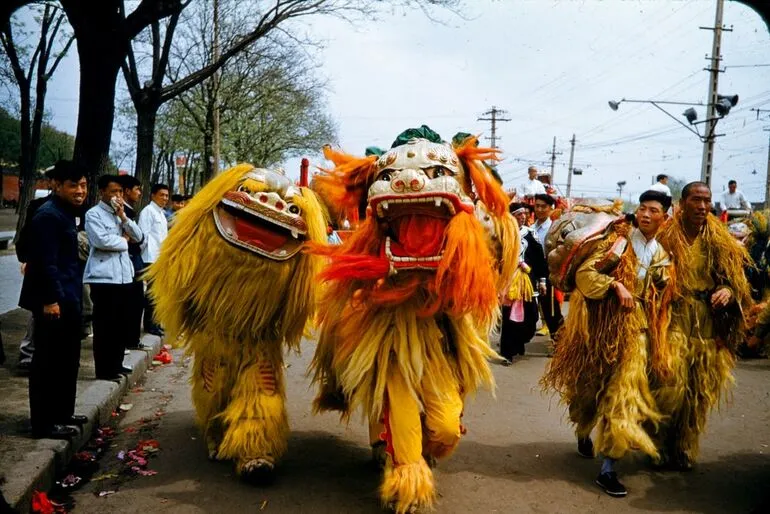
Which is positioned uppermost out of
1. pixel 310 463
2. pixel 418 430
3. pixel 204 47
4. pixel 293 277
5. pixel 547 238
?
pixel 204 47

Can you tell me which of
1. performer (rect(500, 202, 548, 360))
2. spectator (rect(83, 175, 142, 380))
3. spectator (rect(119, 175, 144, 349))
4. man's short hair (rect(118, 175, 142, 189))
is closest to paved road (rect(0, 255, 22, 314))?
spectator (rect(119, 175, 144, 349))

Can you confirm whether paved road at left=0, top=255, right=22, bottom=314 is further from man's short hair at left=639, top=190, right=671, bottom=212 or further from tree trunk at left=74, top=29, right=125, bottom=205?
man's short hair at left=639, top=190, right=671, bottom=212

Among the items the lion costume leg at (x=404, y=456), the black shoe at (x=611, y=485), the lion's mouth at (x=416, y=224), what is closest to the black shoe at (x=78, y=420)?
the lion costume leg at (x=404, y=456)

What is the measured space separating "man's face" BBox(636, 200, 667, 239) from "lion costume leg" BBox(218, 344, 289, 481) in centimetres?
269

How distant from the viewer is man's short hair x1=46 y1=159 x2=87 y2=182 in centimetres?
446

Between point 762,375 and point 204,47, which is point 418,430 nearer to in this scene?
point 762,375

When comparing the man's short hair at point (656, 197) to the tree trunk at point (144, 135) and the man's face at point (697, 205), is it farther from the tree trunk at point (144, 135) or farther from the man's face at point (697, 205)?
the tree trunk at point (144, 135)

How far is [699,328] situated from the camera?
4383 millimetres

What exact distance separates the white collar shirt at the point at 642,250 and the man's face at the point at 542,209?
13.5 feet

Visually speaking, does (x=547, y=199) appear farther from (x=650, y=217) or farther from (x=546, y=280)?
(x=650, y=217)

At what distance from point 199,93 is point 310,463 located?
20.8 metres

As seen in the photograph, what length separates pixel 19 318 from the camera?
8.65 m

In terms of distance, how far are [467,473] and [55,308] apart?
2.97m

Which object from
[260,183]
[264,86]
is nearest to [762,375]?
[260,183]
